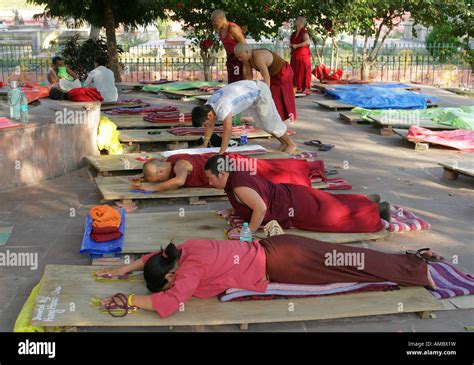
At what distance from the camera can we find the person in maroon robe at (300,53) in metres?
12.7

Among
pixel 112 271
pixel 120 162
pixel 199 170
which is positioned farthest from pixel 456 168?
pixel 112 271

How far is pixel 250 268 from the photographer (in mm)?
4168

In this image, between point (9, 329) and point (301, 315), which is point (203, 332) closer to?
point (301, 315)

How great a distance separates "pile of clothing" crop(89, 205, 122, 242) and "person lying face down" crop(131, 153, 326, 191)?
3.98ft

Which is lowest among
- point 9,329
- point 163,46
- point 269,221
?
point 9,329

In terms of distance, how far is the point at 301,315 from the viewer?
→ 3.99 m

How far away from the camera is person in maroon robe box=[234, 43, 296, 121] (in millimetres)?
8414

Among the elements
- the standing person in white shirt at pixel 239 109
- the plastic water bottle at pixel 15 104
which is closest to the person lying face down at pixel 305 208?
the standing person in white shirt at pixel 239 109

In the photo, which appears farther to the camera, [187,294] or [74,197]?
[74,197]

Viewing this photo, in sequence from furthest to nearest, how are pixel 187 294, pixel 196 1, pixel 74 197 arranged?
pixel 196 1 → pixel 74 197 → pixel 187 294

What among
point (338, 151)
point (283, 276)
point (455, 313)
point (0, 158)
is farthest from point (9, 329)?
point (338, 151)

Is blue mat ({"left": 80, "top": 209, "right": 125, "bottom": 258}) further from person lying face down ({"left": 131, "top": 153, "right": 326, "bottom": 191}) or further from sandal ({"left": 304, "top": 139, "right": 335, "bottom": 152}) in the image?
sandal ({"left": 304, "top": 139, "right": 335, "bottom": 152})

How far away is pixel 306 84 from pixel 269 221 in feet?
28.5

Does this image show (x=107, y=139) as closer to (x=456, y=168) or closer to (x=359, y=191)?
(x=359, y=191)
